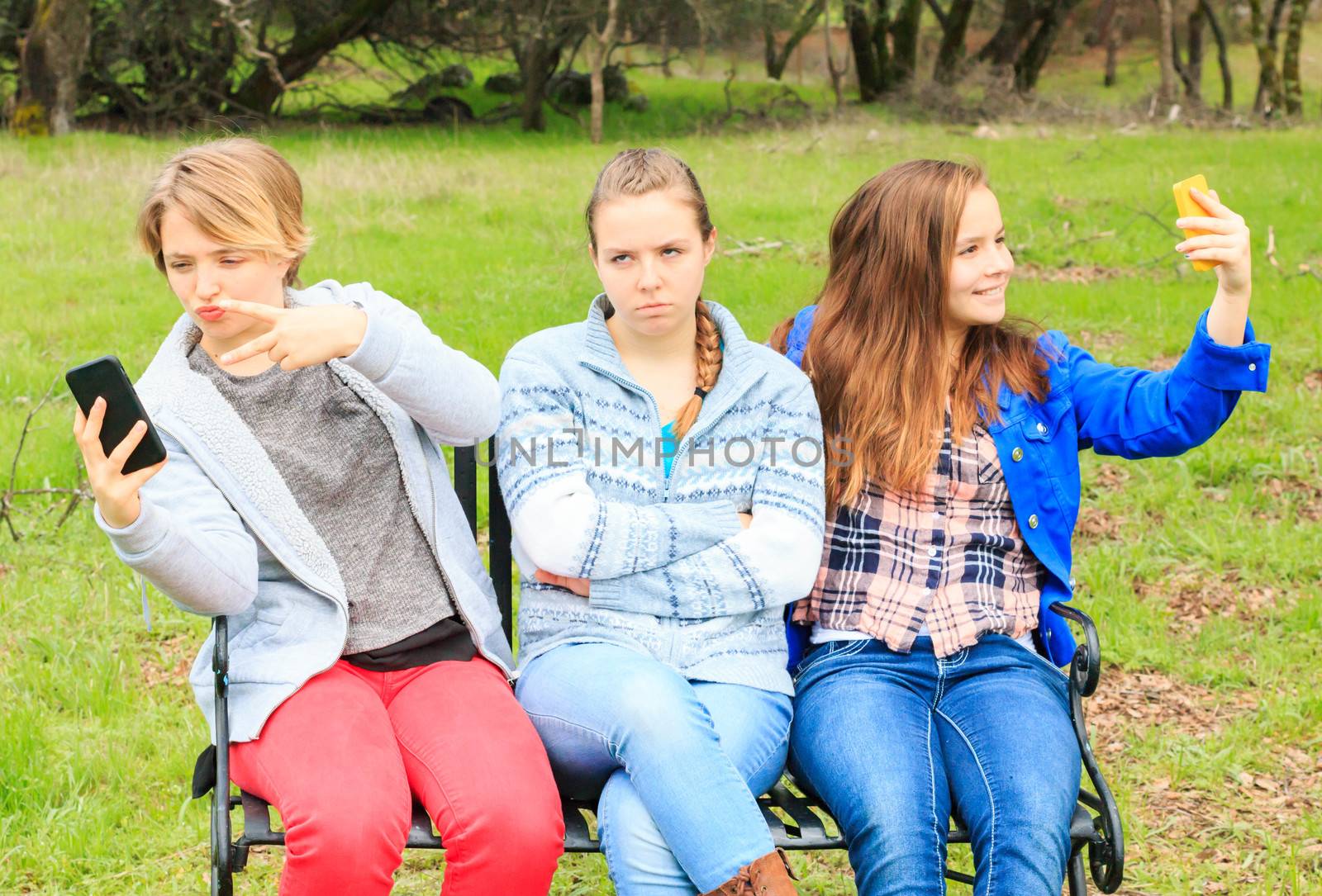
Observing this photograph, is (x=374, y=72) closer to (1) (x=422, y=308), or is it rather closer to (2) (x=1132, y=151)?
(2) (x=1132, y=151)

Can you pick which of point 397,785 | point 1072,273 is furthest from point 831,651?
point 1072,273

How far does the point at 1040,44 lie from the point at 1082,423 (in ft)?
88.0

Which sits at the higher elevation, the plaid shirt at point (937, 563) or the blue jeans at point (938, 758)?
the plaid shirt at point (937, 563)

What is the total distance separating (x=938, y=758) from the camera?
106 inches

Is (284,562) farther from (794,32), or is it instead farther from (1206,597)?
(794,32)

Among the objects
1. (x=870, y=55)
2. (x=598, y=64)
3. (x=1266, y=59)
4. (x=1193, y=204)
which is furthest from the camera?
(x=870, y=55)

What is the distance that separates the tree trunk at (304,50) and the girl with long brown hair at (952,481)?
1833cm

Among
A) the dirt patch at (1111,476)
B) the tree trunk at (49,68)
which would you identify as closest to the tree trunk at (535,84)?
the tree trunk at (49,68)

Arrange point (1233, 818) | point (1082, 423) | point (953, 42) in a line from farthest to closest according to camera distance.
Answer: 1. point (953, 42)
2. point (1233, 818)
3. point (1082, 423)

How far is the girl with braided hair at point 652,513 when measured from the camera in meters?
2.61

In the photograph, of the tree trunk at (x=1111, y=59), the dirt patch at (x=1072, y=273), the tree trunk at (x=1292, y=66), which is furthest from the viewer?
the tree trunk at (x=1111, y=59)

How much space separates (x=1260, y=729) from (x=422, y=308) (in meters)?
5.30

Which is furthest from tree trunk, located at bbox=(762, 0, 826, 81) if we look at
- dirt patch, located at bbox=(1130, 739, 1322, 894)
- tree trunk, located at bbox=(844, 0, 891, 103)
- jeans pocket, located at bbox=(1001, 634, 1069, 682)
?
jeans pocket, located at bbox=(1001, 634, 1069, 682)

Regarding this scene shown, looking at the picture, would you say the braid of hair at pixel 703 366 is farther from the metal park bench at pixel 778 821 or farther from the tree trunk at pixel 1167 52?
the tree trunk at pixel 1167 52
